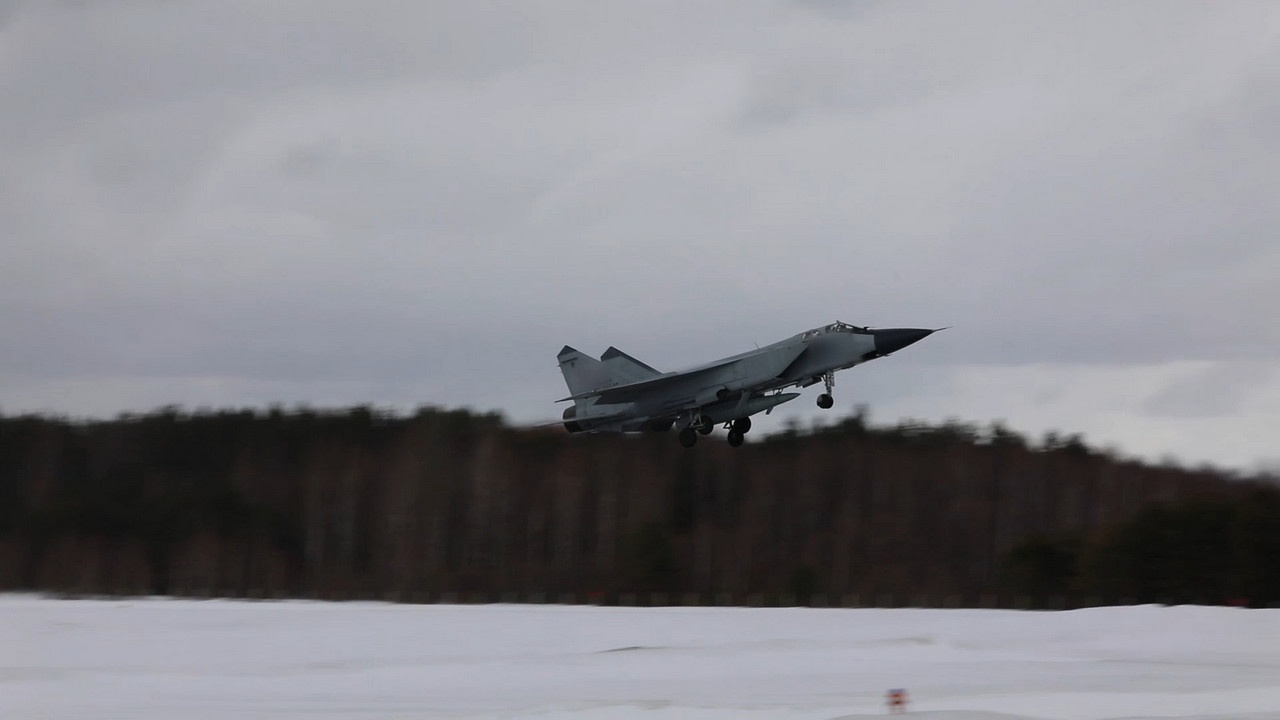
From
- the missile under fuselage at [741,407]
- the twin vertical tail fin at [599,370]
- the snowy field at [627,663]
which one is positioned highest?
the twin vertical tail fin at [599,370]

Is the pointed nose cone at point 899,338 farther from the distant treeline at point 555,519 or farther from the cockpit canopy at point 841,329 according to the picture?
the distant treeline at point 555,519

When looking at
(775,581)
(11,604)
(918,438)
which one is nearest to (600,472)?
(775,581)

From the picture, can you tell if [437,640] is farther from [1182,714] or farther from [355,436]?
[355,436]

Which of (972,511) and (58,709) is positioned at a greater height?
(972,511)

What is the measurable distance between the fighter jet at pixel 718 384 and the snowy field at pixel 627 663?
5.14 m

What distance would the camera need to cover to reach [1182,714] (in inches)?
838

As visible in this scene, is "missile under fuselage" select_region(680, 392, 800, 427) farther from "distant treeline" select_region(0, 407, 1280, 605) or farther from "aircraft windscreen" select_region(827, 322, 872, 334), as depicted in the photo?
"distant treeline" select_region(0, 407, 1280, 605)

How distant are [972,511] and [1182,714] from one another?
101 ft

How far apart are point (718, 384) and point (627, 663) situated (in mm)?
10997

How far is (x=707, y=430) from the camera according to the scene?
118 feet

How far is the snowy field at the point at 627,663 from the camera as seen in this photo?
70.9ft

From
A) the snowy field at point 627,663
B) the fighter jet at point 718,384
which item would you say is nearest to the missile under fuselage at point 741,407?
the fighter jet at point 718,384

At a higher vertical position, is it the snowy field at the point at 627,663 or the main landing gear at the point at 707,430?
the main landing gear at the point at 707,430

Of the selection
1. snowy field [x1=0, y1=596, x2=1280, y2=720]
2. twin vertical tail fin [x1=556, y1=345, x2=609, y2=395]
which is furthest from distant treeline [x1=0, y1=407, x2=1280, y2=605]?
snowy field [x1=0, y1=596, x2=1280, y2=720]
